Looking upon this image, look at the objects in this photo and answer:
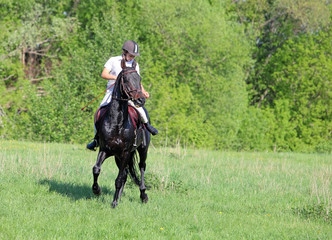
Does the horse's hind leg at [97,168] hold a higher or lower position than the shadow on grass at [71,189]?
higher

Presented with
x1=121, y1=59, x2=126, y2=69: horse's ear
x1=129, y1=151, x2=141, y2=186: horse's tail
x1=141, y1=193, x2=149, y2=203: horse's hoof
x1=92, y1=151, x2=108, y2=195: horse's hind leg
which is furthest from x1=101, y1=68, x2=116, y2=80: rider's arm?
x1=141, y1=193, x2=149, y2=203: horse's hoof

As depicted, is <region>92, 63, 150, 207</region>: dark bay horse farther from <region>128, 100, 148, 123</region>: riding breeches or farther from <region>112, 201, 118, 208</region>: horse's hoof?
<region>128, 100, 148, 123</region>: riding breeches

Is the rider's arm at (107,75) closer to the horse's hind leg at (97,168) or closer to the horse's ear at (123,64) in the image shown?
the horse's ear at (123,64)

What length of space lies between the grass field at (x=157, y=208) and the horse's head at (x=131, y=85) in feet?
6.72

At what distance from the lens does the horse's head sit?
8.12 m

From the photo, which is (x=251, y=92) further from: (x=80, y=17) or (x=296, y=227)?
(x=296, y=227)

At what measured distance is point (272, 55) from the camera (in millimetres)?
49625

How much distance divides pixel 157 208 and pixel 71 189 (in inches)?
84.7

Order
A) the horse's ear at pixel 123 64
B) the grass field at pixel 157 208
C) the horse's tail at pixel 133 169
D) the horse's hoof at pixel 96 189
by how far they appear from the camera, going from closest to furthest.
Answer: the grass field at pixel 157 208 < the horse's ear at pixel 123 64 < the horse's hoof at pixel 96 189 < the horse's tail at pixel 133 169

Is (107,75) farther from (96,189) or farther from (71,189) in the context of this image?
(71,189)

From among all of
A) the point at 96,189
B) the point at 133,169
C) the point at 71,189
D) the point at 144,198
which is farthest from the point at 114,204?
the point at 133,169

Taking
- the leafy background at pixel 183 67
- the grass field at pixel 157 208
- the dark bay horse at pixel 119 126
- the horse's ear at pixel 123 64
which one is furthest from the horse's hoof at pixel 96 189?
the leafy background at pixel 183 67

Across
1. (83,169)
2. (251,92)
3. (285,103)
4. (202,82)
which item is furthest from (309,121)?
(83,169)

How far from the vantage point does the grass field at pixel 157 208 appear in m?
7.06
